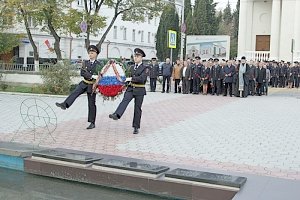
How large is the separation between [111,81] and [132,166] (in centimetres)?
398

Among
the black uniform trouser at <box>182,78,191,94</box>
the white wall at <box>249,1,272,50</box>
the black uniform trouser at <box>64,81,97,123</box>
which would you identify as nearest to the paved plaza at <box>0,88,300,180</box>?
the black uniform trouser at <box>64,81,97,123</box>

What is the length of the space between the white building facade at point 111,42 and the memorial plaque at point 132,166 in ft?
132

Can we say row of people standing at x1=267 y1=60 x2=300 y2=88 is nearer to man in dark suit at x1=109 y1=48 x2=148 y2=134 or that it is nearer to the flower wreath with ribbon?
man in dark suit at x1=109 y1=48 x2=148 y2=134

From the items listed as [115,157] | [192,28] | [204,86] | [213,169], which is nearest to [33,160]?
[115,157]

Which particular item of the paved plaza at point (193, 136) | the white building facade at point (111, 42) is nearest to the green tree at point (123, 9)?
the paved plaza at point (193, 136)

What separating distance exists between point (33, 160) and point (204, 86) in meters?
16.2

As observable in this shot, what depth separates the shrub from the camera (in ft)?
63.3

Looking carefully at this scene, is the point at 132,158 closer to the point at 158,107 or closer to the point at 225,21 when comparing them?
the point at 158,107

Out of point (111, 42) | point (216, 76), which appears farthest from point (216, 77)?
point (111, 42)

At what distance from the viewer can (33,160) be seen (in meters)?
7.86

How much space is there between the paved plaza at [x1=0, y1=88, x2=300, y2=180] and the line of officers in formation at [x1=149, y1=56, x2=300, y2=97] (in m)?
5.61

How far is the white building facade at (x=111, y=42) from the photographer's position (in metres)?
52.0

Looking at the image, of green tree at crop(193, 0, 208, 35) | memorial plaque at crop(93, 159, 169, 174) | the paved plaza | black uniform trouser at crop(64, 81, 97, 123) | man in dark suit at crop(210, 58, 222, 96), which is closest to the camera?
memorial plaque at crop(93, 159, 169, 174)

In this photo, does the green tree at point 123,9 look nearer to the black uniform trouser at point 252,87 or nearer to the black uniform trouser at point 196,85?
the black uniform trouser at point 196,85
